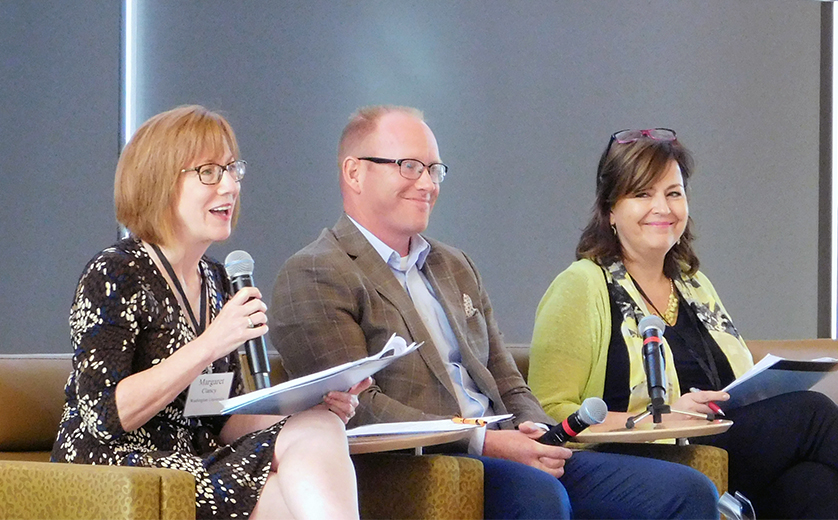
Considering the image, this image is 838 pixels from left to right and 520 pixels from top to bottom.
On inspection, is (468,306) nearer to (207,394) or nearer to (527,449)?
(527,449)

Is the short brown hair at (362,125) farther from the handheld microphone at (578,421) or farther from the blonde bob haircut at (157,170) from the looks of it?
the handheld microphone at (578,421)

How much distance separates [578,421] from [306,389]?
0.71 metres

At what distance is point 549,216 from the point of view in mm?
4691

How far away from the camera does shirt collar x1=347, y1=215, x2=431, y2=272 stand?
8.77 feet

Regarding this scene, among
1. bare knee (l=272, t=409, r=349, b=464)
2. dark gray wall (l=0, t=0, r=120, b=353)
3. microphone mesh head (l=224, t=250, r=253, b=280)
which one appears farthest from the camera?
dark gray wall (l=0, t=0, r=120, b=353)

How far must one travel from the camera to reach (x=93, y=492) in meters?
1.69

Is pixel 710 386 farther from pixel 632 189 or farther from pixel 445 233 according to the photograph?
pixel 445 233

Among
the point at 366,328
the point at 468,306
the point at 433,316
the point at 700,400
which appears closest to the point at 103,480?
the point at 366,328

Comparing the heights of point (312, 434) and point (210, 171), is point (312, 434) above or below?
below

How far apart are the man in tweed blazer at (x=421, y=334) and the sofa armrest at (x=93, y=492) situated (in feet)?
2.45

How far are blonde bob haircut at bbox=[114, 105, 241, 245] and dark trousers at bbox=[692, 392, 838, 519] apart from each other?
1591 millimetres

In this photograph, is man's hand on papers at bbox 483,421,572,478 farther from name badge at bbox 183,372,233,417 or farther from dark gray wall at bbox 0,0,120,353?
dark gray wall at bbox 0,0,120,353

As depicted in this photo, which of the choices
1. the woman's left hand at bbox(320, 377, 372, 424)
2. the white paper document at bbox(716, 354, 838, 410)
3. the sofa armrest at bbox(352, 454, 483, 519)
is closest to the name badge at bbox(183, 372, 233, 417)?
the woman's left hand at bbox(320, 377, 372, 424)

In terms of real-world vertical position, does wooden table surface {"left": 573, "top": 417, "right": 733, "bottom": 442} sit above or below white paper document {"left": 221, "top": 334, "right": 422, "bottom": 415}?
below
